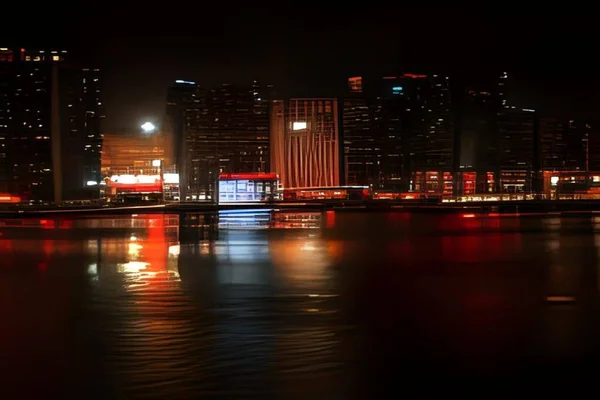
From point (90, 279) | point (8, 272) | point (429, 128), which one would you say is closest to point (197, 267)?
point (90, 279)

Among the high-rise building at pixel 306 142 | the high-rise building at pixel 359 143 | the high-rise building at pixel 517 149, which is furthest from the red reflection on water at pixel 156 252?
the high-rise building at pixel 359 143

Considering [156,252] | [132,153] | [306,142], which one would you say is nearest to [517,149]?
[306,142]

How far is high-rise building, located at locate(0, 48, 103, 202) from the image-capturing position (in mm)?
48969

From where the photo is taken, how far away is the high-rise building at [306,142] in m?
A: 74.2

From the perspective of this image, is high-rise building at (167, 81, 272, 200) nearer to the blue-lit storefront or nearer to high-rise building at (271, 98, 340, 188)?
high-rise building at (271, 98, 340, 188)

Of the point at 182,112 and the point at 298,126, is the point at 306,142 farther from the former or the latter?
the point at 182,112

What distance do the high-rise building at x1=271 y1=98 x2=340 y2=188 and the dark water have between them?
6411 centimetres

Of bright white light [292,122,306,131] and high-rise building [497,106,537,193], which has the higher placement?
bright white light [292,122,306,131]

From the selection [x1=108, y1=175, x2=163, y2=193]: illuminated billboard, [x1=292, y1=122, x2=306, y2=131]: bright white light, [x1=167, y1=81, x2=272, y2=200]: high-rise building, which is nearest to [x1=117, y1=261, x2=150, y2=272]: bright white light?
[x1=108, y1=175, x2=163, y2=193]: illuminated billboard

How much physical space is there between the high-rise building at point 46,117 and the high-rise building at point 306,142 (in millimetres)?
25571

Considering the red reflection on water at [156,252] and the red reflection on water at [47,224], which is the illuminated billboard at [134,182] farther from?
the red reflection on water at [156,252]

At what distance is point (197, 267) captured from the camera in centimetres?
855

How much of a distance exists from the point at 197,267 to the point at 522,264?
4246 mm

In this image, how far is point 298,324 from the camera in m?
5.02
